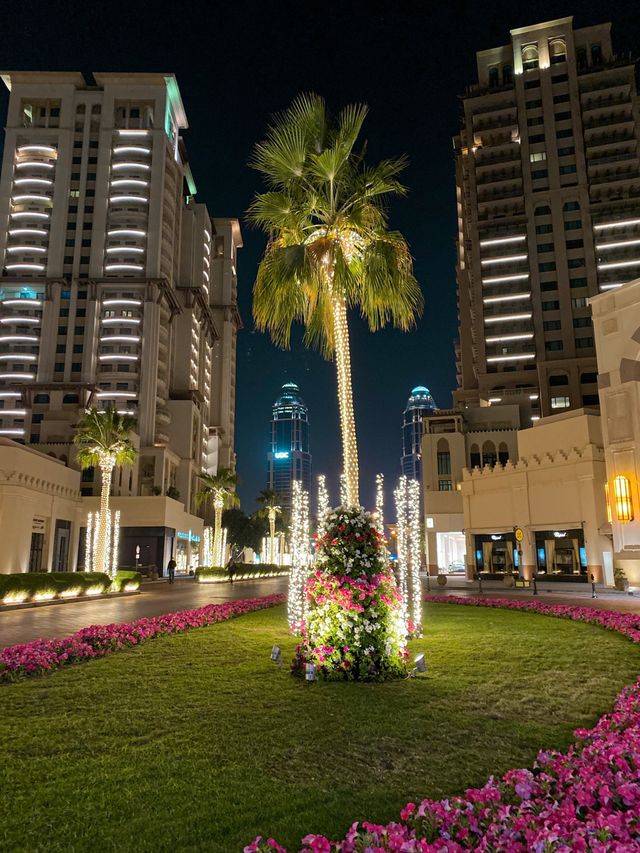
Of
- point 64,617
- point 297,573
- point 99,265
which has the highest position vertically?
point 99,265

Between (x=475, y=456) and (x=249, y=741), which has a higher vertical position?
(x=475, y=456)

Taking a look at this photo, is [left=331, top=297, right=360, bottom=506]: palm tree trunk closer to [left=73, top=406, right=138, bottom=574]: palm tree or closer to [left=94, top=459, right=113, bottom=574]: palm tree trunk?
[left=94, top=459, right=113, bottom=574]: palm tree trunk

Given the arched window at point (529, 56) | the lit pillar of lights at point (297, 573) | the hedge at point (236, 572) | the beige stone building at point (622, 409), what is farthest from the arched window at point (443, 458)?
the arched window at point (529, 56)

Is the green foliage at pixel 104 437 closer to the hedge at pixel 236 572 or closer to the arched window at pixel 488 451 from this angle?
the hedge at pixel 236 572

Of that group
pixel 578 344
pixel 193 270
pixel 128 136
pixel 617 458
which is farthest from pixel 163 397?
pixel 617 458

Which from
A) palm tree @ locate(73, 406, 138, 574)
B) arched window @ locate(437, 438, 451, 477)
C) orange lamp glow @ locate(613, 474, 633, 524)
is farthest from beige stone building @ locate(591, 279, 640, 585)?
arched window @ locate(437, 438, 451, 477)

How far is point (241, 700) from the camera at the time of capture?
7953 millimetres

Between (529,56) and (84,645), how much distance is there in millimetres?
131427

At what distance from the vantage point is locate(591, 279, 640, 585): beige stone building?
3350cm

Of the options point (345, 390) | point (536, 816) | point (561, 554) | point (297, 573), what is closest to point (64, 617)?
point (297, 573)

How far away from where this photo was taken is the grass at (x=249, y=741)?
14.5ft

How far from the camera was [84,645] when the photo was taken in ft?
36.9

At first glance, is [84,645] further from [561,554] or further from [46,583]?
[561,554]

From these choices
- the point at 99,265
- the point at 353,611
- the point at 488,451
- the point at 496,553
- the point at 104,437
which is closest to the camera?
the point at 353,611
